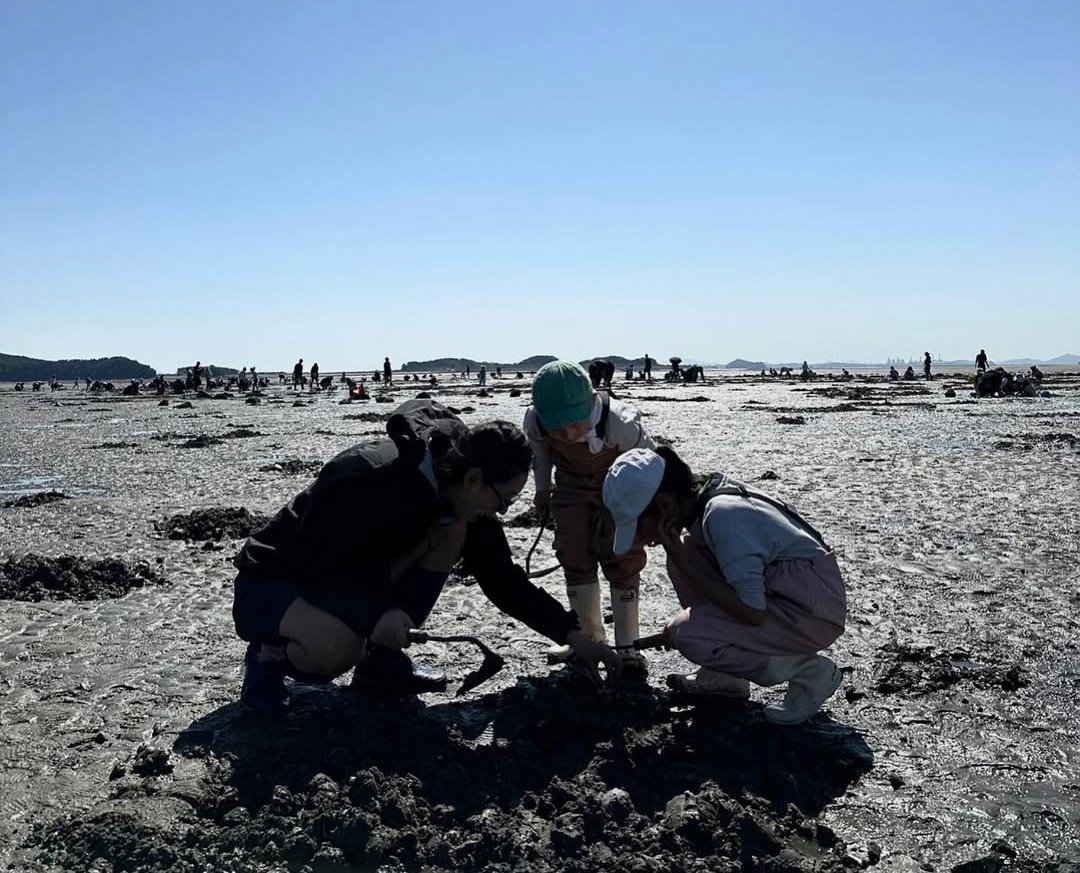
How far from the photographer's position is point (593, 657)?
3969 millimetres

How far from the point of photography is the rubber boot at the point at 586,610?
465cm

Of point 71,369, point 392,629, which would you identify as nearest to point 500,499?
point 392,629

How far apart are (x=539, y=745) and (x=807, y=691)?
44.6 inches

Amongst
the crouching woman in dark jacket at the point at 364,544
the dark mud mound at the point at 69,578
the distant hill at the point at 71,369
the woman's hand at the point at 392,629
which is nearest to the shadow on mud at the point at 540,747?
the crouching woman in dark jacket at the point at 364,544

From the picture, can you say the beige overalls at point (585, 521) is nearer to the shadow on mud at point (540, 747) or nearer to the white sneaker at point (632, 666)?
the white sneaker at point (632, 666)

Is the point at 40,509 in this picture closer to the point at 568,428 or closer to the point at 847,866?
the point at 568,428

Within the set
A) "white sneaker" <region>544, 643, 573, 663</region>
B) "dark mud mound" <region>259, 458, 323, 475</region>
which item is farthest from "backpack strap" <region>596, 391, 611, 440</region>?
"dark mud mound" <region>259, 458, 323, 475</region>

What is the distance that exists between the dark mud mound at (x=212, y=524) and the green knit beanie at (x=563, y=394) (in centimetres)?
420

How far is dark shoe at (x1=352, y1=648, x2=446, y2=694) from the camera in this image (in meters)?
4.15

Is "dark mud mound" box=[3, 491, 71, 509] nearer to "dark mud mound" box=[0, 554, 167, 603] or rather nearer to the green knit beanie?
"dark mud mound" box=[0, 554, 167, 603]

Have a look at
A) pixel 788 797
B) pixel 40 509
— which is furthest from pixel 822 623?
pixel 40 509

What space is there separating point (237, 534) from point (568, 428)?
4.61 metres

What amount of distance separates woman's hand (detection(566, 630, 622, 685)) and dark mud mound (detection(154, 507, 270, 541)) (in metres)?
4.34

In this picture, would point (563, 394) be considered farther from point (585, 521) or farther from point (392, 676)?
point (392, 676)
